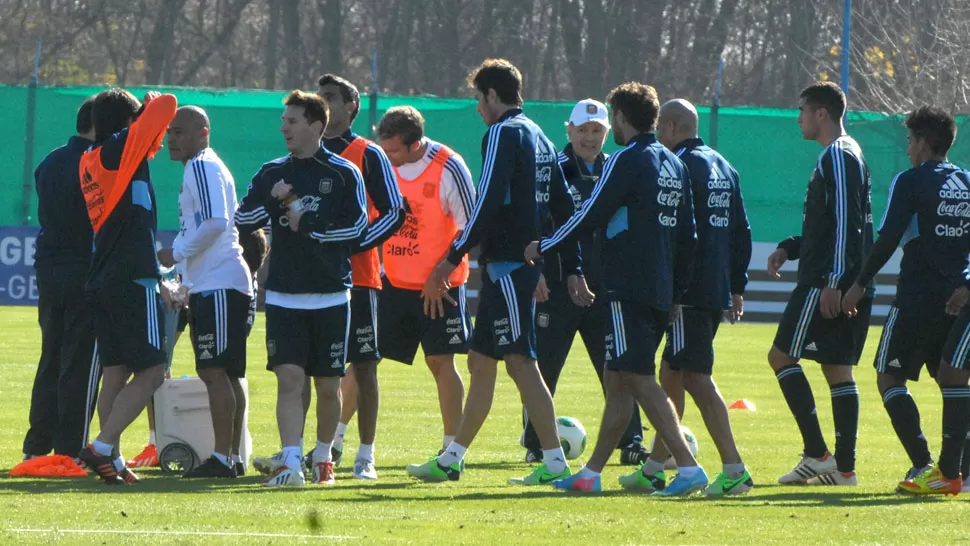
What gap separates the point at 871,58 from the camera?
106ft

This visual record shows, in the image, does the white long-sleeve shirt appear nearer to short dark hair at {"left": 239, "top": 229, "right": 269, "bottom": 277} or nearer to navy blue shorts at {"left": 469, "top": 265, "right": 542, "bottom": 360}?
short dark hair at {"left": 239, "top": 229, "right": 269, "bottom": 277}

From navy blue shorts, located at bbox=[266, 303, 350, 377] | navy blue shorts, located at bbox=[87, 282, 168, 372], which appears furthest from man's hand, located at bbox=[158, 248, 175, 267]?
navy blue shorts, located at bbox=[266, 303, 350, 377]

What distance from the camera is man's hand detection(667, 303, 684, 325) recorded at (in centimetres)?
827

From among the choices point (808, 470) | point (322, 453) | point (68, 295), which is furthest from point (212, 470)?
point (808, 470)

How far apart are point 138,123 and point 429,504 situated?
7.79 feet

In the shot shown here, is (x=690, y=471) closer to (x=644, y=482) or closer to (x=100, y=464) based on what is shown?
(x=644, y=482)

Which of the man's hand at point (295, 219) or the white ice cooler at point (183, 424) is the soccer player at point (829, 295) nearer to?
the man's hand at point (295, 219)

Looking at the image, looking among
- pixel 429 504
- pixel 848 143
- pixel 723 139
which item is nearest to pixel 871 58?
pixel 723 139

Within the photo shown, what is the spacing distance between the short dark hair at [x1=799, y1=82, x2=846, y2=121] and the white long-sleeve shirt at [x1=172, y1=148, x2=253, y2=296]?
3121mm

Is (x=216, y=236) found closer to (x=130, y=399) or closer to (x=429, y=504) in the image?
(x=130, y=399)

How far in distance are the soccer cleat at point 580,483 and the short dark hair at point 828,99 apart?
2396mm

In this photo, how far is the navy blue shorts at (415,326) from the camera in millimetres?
9375

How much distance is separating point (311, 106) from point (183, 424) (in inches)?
74.2

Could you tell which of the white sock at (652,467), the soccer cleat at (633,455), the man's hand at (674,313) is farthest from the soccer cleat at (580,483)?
the soccer cleat at (633,455)
